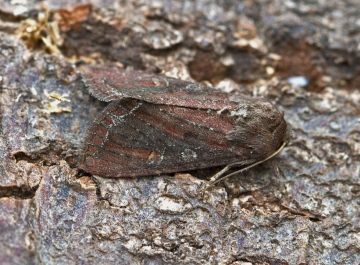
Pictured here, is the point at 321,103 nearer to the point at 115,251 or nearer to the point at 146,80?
the point at 146,80

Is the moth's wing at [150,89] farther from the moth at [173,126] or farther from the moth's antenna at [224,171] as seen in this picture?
the moth's antenna at [224,171]

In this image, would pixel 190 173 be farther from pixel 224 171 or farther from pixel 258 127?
pixel 258 127

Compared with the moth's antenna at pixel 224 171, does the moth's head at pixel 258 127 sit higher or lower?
higher

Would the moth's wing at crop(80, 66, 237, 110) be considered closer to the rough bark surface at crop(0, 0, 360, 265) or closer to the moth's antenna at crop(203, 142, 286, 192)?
the rough bark surface at crop(0, 0, 360, 265)

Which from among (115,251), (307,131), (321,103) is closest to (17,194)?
(115,251)

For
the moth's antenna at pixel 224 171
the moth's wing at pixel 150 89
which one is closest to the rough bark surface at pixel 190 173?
the moth's antenna at pixel 224 171

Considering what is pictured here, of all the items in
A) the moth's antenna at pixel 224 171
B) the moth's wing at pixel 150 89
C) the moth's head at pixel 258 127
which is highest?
the moth's wing at pixel 150 89

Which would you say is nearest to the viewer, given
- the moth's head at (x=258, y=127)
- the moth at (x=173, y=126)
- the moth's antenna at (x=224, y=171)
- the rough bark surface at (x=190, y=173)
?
the rough bark surface at (x=190, y=173)
